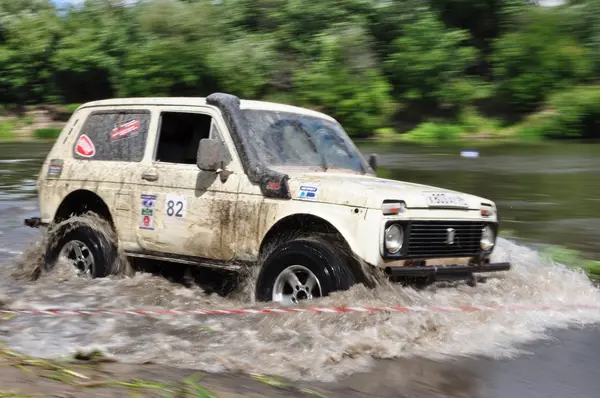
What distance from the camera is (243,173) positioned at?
24.5ft

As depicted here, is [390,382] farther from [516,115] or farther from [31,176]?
[516,115]

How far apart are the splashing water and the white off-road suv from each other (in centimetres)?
26

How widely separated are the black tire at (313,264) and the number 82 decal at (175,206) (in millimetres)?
1154

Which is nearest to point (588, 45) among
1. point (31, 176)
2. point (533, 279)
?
point (31, 176)

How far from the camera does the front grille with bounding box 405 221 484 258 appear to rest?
6660 millimetres

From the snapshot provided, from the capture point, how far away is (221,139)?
771 centimetres

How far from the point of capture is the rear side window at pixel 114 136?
8.39 meters

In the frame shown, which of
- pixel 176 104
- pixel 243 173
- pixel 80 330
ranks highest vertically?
pixel 176 104

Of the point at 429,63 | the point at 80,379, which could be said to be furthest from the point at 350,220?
the point at 429,63

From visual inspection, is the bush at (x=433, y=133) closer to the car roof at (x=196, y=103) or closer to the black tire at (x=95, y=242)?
the car roof at (x=196, y=103)

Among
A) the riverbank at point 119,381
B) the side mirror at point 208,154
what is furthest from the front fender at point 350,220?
the riverbank at point 119,381

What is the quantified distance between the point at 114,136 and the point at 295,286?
9.53 ft

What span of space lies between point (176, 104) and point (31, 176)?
15.5 metres

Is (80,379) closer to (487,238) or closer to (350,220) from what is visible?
(350,220)
